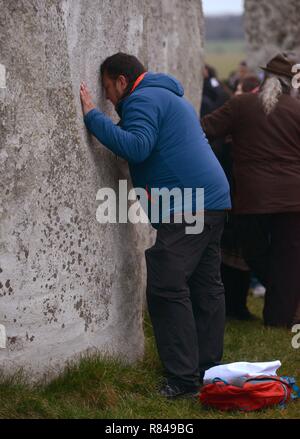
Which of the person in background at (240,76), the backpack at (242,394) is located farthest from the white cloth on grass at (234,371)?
the person in background at (240,76)

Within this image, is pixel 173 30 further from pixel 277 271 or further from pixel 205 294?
pixel 205 294

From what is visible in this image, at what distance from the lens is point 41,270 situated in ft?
19.6

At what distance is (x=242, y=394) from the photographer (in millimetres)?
6082

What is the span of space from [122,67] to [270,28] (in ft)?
24.6

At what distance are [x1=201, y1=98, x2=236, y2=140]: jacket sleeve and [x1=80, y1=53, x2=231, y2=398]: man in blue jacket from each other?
173cm

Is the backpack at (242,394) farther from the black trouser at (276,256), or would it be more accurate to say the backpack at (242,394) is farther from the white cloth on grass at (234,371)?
the black trouser at (276,256)

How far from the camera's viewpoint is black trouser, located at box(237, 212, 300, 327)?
8.42 m

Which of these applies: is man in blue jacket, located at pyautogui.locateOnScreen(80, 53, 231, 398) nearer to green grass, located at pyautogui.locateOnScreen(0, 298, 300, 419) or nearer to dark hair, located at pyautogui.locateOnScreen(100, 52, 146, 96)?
dark hair, located at pyautogui.locateOnScreen(100, 52, 146, 96)

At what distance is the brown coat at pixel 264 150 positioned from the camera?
8188mm

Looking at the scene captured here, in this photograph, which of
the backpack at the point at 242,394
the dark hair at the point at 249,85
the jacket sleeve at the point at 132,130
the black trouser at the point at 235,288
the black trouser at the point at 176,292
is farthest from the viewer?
the dark hair at the point at 249,85

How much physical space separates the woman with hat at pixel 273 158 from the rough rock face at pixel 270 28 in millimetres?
4730

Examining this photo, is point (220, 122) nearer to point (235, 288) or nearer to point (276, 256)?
point (276, 256)

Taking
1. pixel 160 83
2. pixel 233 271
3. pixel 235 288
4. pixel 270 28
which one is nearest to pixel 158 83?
pixel 160 83
